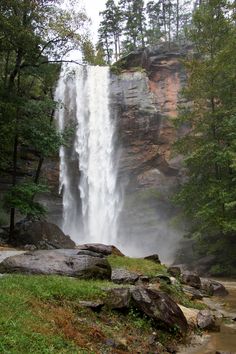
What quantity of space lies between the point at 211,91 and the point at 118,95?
18.6 metres

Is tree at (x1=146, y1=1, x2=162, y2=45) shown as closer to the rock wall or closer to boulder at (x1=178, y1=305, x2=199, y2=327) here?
Result: the rock wall

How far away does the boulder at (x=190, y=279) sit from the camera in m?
15.6

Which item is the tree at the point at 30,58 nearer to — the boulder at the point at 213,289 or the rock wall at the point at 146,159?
the boulder at the point at 213,289

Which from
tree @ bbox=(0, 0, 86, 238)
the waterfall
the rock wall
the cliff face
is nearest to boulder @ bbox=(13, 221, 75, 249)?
tree @ bbox=(0, 0, 86, 238)

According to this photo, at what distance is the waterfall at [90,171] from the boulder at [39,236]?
14.9 m

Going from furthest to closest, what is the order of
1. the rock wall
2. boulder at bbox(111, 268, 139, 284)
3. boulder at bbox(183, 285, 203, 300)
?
the rock wall
boulder at bbox(183, 285, 203, 300)
boulder at bbox(111, 268, 139, 284)

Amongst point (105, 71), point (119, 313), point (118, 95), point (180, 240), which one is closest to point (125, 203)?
point (180, 240)

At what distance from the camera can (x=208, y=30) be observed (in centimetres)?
2430

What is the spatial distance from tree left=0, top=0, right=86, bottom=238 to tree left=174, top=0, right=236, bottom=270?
7441mm

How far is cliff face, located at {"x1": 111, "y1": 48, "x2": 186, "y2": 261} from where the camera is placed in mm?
36969

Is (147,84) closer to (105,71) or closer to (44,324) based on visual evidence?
(105,71)

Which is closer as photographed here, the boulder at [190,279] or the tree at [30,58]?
the boulder at [190,279]

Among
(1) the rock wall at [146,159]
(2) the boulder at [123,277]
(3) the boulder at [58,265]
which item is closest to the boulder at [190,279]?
(2) the boulder at [123,277]

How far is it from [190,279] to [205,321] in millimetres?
5864
